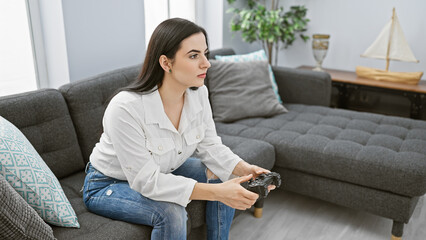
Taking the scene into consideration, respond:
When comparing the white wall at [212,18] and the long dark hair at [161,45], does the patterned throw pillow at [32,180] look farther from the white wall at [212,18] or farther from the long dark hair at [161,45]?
the white wall at [212,18]

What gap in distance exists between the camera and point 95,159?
1588 mm

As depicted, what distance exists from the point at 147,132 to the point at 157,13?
5.95 ft

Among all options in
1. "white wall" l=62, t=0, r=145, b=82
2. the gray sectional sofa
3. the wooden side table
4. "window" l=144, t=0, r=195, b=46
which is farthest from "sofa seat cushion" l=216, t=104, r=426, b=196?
"window" l=144, t=0, r=195, b=46

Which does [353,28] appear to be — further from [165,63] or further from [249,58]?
[165,63]

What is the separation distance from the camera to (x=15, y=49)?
217 centimetres

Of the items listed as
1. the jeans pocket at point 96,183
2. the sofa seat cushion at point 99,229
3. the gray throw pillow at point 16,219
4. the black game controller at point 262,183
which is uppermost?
the gray throw pillow at point 16,219

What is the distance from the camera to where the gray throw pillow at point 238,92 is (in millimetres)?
2545

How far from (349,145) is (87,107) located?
4.32ft

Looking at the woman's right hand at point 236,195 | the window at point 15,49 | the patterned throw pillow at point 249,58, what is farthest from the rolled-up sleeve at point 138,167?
the patterned throw pillow at point 249,58

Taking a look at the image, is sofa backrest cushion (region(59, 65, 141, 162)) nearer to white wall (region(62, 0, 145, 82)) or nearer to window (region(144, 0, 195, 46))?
white wall (region(62, 0, 145, 82))

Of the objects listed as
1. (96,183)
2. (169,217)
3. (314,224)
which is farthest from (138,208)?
(314,224)

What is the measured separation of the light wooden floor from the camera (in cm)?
211

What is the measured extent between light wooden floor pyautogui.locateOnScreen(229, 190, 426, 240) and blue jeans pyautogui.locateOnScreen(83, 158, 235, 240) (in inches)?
19.2

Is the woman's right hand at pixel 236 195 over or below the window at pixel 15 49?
below
